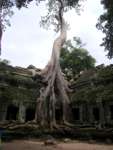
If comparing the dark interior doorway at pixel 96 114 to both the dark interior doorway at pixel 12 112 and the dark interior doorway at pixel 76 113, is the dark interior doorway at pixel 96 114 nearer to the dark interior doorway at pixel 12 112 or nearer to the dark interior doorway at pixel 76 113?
the dark interior doorway at pixel 76 113

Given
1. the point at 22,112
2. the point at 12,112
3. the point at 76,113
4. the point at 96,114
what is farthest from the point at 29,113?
the point at 96,114

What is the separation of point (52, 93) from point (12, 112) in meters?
4.28

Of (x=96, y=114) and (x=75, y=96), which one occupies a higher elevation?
(x=75, y=96)

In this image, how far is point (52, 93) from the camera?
12.5 m

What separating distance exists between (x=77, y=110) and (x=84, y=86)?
1927 millimetres

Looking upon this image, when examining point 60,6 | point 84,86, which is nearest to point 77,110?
point 84,86

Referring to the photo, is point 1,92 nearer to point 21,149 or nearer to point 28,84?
point 28,84

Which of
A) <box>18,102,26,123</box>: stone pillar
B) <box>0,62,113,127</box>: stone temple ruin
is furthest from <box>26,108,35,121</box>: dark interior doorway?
<box>18,102,26,123</box>: stone pillar

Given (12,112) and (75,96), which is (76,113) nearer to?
(75,96)

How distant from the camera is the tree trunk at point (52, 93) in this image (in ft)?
38.0

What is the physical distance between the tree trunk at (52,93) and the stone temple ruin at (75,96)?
802 mm

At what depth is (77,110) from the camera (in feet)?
51.6

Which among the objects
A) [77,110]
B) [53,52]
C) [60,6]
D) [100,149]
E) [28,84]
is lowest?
[100,149]

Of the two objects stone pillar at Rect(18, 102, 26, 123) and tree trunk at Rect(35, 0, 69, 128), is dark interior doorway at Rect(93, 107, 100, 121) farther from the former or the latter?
stone pillar at Rect(18, 102, 26, 123)
